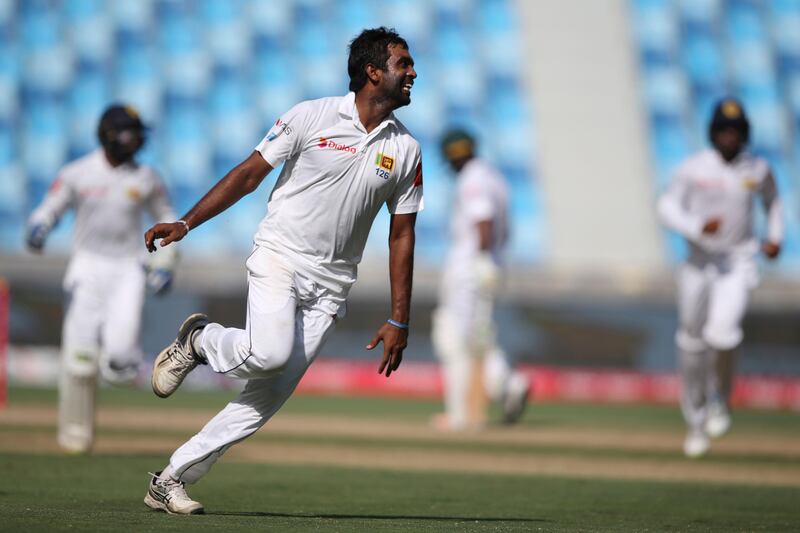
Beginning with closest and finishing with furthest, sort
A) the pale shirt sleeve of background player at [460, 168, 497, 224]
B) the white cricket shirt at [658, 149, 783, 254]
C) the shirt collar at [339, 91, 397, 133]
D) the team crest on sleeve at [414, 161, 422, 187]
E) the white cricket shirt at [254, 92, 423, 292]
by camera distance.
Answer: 1. the white cricket shirt at [254, 92, 423, 292]
2. the shirt collar at [339, 91, 397, 133]
3. the team crest on sleeve at [414, 161, 422, 187]
4. the white cricket shirt at [658, 149, 783, 254]
5. the pale shirt sleeve of background player at [460, 168, 497, 224]

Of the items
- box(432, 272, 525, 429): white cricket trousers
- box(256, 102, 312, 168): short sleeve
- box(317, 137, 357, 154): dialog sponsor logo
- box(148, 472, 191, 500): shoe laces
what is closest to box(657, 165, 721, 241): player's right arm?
box(432, 272, 525, 429): white cricket trousers

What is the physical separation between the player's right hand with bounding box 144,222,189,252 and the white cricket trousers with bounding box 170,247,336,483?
468mm

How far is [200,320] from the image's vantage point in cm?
737

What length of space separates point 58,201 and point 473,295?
6.04 m

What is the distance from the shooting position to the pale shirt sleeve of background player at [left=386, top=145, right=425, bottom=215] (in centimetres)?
733

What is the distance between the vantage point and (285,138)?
7098mm

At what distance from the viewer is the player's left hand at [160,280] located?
1063cm

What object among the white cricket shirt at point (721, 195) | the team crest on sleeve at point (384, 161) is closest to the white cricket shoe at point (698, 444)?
the white cricket shirt at point (721, 195)

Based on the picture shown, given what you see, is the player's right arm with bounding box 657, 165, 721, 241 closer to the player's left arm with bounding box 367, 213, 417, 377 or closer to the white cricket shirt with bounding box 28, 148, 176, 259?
the white cricket shirt with bounding box 28, 148, 176, 259

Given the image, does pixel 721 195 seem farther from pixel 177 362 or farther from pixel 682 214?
pixel 177 362

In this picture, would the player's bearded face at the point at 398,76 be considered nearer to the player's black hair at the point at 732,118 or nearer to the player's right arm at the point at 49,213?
the player's right arm at the point at 49,213

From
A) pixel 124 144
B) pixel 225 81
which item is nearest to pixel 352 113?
pixel 124 144

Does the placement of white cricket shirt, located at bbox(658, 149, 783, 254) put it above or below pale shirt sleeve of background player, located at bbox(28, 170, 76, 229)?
below

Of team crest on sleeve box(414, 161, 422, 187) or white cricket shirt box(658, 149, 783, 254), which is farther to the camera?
white cricket shirt box(658, 149, 783, 254)
